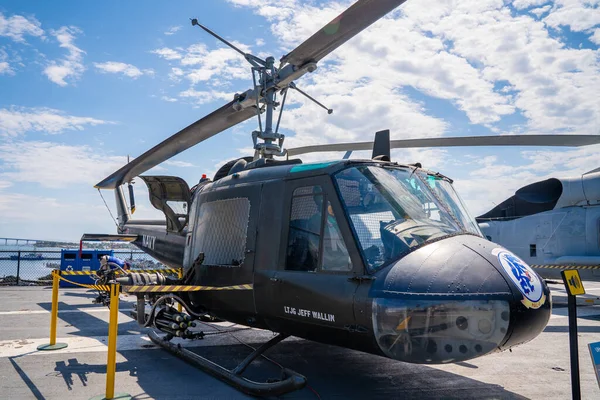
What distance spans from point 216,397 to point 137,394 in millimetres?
830

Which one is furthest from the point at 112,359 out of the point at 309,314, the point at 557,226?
the point at 557,226

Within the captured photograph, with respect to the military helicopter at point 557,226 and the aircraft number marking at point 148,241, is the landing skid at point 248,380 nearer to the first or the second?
the aircraft number marking at point 148,241

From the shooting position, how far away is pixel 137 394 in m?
4.88

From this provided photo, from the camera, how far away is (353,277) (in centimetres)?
428

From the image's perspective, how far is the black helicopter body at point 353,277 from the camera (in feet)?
12.5

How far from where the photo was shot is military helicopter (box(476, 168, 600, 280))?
1293 centimetres

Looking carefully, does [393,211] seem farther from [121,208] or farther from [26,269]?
[26,269]

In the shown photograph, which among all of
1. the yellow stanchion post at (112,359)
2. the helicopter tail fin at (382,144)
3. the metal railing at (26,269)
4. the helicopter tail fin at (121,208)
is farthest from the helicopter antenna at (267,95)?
the metal railing at (26,269)

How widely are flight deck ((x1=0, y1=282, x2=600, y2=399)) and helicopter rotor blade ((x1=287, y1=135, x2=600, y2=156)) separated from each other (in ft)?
13.0

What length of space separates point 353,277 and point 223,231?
237cm

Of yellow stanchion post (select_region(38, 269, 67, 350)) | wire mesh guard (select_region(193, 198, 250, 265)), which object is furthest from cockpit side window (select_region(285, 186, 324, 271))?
yellow stanchion post (select_region(38, 269, 67, 350))

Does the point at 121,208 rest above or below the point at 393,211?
above

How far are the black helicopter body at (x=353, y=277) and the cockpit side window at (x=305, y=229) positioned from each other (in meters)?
0.01

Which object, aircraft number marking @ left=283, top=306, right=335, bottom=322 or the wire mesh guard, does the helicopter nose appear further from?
the wire mesh guard
